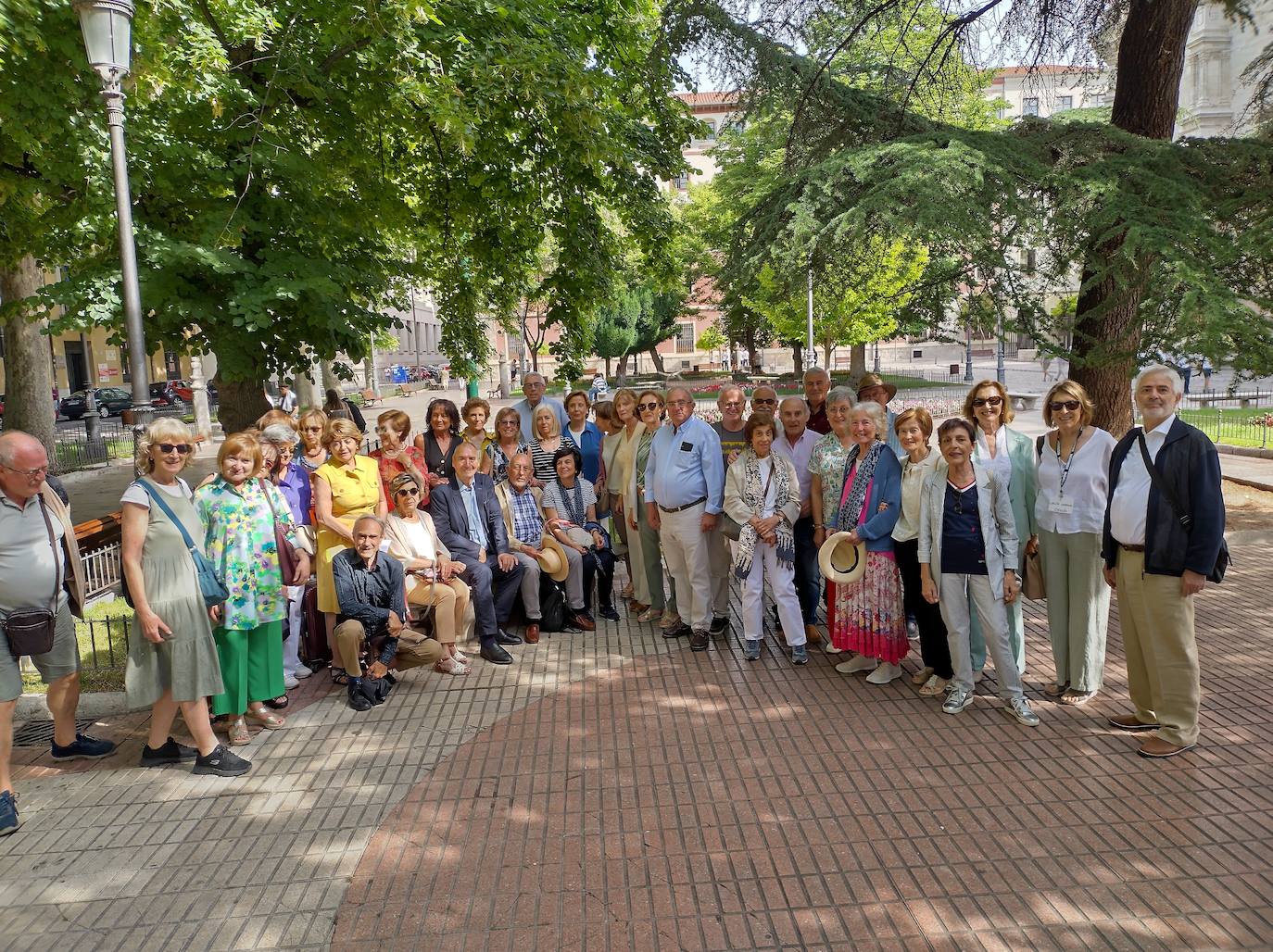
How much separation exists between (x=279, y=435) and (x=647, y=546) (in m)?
3.07

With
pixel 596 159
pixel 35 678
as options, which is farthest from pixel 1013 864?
pixel 596 159

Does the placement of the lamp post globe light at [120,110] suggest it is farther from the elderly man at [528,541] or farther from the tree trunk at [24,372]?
the tree trunk at [24,372]

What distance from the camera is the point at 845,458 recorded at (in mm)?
6594

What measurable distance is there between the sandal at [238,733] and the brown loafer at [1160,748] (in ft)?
17.1

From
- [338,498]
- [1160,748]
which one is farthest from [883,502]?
[338,498]

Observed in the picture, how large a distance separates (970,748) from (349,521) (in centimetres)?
425

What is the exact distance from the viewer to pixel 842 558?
20.2ft

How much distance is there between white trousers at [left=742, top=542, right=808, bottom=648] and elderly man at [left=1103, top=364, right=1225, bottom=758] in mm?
2178

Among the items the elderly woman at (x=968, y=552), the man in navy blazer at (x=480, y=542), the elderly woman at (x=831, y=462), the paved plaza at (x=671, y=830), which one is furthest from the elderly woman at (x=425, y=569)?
the elderly woman at (x=968, y=552)

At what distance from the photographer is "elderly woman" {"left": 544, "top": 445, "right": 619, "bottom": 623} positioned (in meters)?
7.68

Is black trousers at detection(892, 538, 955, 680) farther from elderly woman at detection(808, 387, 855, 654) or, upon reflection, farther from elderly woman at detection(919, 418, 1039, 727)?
elderly woman at detection(808, 387, 855, 654)

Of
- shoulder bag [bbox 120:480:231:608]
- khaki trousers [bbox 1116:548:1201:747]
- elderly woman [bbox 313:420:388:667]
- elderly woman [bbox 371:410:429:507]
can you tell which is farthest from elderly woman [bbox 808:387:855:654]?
shoulder bag [bbox 120:480:231:608]

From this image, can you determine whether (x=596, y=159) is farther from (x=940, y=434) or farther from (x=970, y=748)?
(x=970, y=748)

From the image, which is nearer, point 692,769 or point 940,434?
point 692,769
